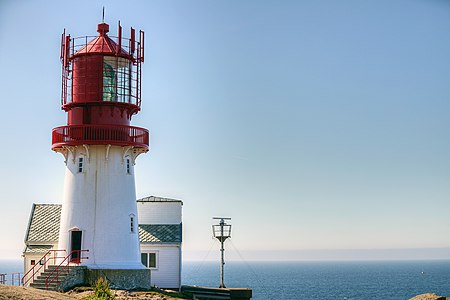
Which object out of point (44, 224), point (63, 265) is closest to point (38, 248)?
point (44, 224)

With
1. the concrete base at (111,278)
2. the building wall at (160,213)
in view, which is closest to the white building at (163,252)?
the building wall at (160,213)

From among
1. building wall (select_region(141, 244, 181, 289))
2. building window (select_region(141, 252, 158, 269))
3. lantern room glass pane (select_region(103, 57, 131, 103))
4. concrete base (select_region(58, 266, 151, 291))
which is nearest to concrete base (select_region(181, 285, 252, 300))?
building wall (select_region(141, 244, 181, 289))

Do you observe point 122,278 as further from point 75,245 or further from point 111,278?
point 75,245

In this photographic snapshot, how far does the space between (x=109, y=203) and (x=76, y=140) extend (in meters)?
3.27

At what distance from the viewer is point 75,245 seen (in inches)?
1312

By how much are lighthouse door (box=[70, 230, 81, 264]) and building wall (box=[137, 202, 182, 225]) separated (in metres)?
7.66

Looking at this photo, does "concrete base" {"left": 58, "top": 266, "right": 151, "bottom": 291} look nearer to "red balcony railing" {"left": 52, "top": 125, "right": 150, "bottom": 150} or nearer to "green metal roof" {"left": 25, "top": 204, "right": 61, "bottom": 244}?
"red balcony railing" {"left": 52, "top": 125, "right": 150, "bottom": 150}

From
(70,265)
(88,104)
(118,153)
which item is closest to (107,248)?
(70,265)

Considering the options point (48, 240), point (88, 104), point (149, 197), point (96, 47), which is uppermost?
point (96, 47)

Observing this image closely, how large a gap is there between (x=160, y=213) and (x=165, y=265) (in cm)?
334

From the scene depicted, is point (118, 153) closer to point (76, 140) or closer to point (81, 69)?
point (76, 140)

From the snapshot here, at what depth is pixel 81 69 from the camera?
1313 inches

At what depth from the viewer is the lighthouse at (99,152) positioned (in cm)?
3319

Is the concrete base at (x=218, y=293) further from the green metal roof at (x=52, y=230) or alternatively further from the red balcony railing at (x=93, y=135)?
the red balcony railing at (x=93, y=135)
